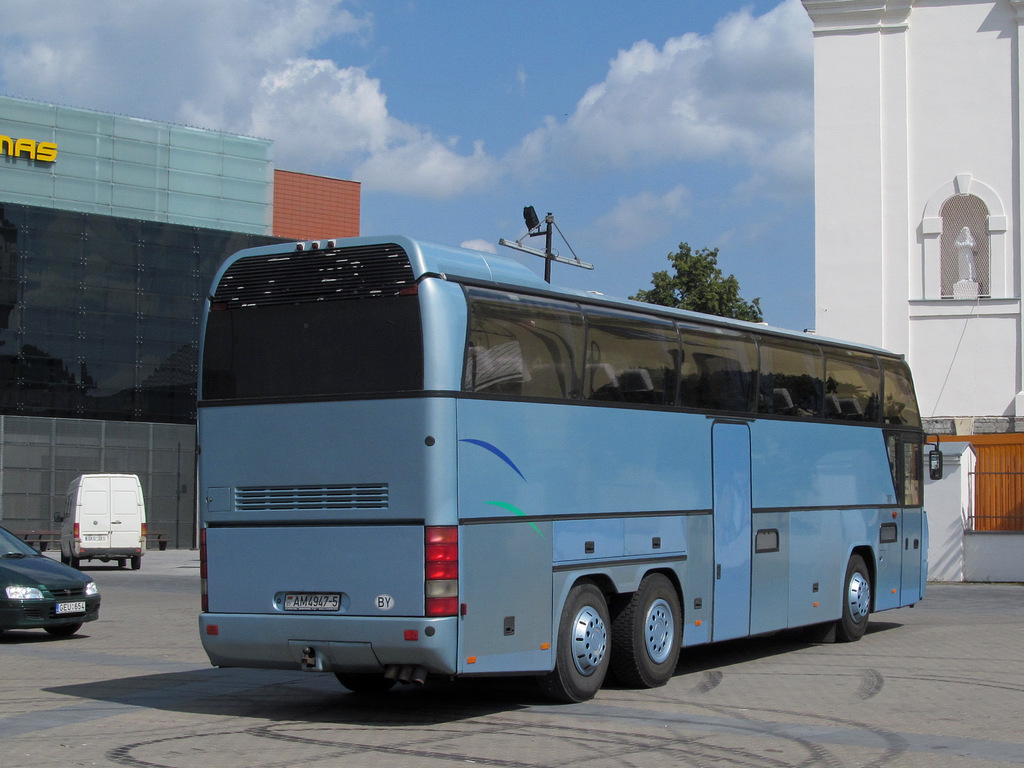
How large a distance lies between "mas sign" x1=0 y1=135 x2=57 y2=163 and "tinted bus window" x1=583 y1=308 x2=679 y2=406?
1731 inches

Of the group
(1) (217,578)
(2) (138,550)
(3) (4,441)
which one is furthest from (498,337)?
(3) (4,441)

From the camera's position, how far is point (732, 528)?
14031 millimetres

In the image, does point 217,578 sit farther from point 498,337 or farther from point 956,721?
point 956,721

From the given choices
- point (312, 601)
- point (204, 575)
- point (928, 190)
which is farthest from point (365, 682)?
point (928, 190)

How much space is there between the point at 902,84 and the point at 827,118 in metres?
2.21

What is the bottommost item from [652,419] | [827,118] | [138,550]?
[138,550]

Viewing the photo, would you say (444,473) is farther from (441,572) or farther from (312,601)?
(312,601)

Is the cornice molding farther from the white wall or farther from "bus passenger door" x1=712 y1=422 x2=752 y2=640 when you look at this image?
"bus passenger door" x1=712 y1=422 x2=752 y2=640

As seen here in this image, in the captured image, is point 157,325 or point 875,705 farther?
point 157,325

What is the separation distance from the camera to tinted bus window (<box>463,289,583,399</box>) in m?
10.4

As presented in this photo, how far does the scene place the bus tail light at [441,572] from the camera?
32.6 ft

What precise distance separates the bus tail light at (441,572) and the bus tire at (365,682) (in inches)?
96.6

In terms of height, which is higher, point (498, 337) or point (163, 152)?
point (163, 152)

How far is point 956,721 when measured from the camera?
10477 mm
